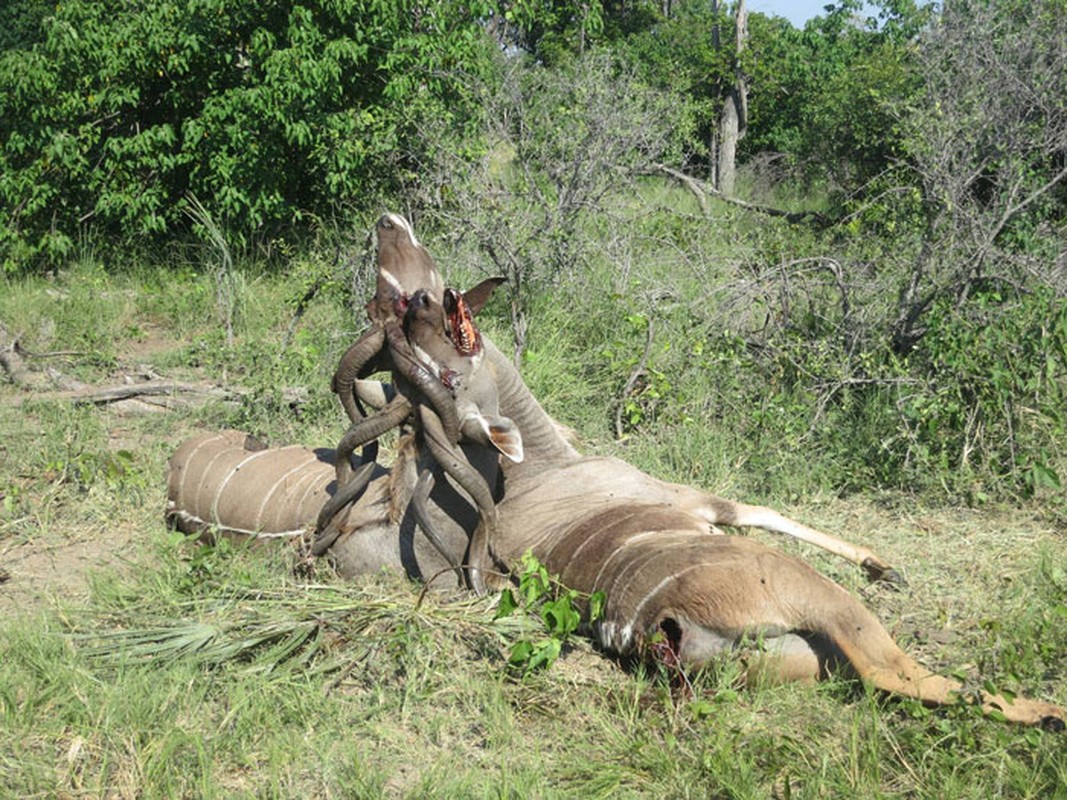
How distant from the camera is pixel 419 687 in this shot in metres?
4.06

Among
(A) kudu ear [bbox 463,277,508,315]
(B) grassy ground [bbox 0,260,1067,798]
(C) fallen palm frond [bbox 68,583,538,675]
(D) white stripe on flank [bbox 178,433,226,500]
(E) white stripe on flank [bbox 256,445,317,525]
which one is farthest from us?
(D) white stripe on flank [bbox 178,433,226,500]

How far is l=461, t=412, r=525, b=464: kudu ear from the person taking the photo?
180 inches

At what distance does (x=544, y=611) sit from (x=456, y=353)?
1.15 m

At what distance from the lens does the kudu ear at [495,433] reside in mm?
4566

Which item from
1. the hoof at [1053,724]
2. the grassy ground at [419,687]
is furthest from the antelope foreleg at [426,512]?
the hoof at [1053,724]

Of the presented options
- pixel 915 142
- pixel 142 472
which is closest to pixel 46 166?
pixel 142 472

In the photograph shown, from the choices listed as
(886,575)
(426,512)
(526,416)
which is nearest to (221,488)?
(426,512)

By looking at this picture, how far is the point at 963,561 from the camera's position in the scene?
5223 millimetres

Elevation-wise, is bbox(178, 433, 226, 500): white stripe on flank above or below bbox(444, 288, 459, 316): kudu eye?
below

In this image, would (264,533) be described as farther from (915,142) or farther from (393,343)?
(915,142)

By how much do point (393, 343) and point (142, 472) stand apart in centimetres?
248

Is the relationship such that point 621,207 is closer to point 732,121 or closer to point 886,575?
point 886,575

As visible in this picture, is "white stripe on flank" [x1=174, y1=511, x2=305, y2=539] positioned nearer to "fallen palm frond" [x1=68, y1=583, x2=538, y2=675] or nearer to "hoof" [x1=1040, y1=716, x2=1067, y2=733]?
"fallen palm frond" [x1=68, y1=583, x2=538, y2=675]

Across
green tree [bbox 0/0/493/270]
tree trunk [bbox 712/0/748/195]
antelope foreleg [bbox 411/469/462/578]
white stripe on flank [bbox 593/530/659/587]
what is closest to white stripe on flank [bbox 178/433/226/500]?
antelope foreleg [bbox 411/469/462/578]
